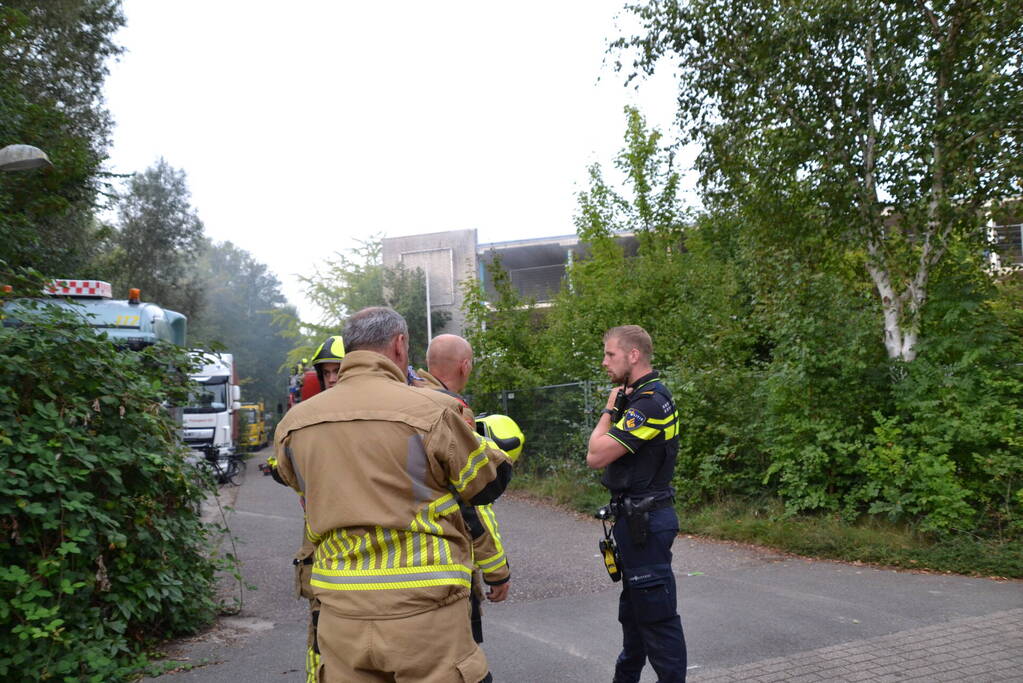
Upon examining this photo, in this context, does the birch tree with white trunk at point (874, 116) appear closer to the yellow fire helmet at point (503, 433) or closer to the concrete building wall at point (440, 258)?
the yellow fire helmet at point (503, 433)

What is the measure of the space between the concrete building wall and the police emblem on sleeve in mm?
41134

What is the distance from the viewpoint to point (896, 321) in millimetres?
10281

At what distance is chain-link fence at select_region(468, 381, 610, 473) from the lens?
564 inches

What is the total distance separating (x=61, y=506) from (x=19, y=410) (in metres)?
0.64

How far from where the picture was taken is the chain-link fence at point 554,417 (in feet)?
47.0

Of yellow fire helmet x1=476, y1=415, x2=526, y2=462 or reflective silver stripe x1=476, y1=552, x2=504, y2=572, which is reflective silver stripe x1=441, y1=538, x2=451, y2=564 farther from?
yellow fire helmet x1=476, y1=415, x2=526, y2=462

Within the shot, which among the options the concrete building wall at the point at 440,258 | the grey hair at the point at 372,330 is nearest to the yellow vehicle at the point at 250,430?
the concrete building wall at the point at 440,258

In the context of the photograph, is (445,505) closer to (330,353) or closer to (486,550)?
(486,550)

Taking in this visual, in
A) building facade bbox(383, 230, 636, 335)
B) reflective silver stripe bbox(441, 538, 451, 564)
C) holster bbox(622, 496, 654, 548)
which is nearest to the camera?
reflective silver stripe bbox(441, 538, 451, 564)

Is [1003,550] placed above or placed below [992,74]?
below

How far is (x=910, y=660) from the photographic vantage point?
17.9 ft

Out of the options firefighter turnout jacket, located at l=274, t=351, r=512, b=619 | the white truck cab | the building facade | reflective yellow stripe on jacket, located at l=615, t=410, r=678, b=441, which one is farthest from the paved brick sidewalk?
the building facade

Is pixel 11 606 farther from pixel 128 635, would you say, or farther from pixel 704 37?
pixel 704 37

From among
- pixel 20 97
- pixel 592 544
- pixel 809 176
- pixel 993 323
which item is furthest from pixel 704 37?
pixel 20 97
